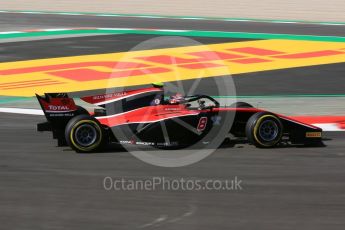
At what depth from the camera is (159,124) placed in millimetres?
9211

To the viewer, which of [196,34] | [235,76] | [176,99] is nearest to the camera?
[176,99]

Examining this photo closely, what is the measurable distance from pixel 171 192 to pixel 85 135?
2118 mm

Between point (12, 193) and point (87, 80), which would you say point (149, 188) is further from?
point (87, 80)

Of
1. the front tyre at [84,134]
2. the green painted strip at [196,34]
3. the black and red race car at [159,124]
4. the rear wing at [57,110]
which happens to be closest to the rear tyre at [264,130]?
the black and red race car at [159,124]

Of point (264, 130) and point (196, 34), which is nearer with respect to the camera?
point (264, 130)

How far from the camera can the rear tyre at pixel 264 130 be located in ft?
30.4

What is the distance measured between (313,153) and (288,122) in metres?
0.58

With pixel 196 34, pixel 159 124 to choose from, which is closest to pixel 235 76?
pixel 159 124

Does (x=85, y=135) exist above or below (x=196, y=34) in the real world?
below

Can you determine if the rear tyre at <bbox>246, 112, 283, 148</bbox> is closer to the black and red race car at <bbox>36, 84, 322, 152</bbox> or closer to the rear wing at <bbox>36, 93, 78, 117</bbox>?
the black and red race car at <bbox>36, 84, 322, 152</bbox>

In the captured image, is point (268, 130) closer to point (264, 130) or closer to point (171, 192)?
point (264, 130)

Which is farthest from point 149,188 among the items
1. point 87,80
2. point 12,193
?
point 87,80

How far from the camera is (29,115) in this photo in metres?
12.1

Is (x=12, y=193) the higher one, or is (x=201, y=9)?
(x=201, y=9)
